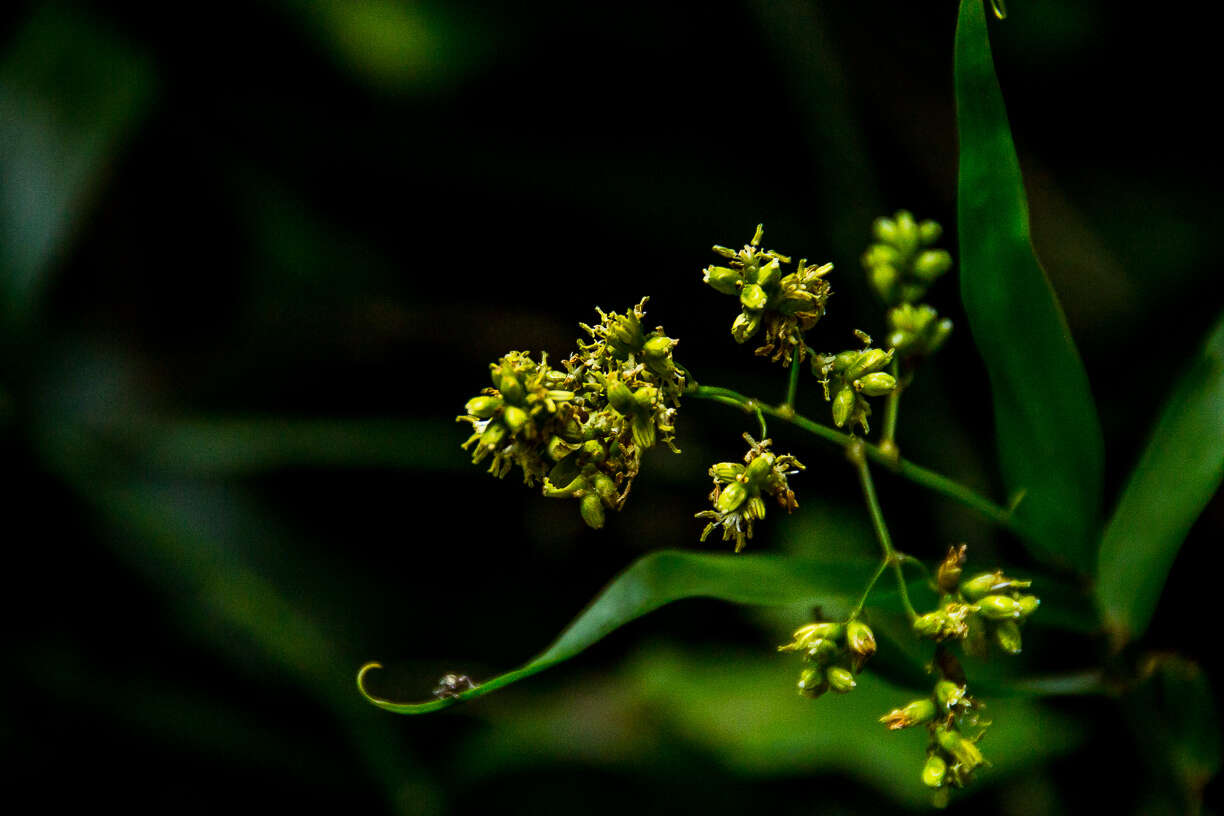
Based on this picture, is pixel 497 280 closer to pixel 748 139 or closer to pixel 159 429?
pixel 748 139

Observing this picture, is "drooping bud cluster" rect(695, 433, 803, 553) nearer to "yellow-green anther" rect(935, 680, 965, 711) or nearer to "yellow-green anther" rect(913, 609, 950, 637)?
"yellow-green anther" rect(913, 609, 950, 637)

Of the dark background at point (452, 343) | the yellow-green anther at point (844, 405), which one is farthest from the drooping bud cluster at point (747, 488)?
the dark background at point (452, 343)

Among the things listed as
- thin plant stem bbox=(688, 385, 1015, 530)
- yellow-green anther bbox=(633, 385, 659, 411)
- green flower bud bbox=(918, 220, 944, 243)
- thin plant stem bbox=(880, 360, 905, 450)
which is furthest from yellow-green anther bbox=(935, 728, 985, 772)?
green flower bud bbox=(918, 220, 944, 243)

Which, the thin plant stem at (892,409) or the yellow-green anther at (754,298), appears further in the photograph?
the thin plant stem at (892,409)

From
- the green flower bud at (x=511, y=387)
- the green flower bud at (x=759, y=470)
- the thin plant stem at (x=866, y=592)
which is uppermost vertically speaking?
the green flower bud at (x=511, y=387)

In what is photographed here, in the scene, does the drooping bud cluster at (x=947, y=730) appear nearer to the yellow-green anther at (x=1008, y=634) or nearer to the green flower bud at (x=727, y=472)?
the yellow-green anther at (x=1008, y=634)

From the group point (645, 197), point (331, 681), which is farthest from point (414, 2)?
point (331, 681)
